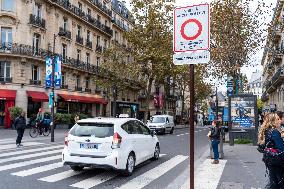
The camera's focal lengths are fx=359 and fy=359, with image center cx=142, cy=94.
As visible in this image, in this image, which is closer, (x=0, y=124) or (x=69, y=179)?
(x=69, y=179)

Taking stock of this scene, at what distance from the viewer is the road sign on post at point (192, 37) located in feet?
17.6

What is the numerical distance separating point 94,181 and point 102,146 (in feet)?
3.03

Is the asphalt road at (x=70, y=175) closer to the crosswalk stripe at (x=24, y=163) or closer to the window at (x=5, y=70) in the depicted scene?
the crosswalk stripe at (x=24, y=163)

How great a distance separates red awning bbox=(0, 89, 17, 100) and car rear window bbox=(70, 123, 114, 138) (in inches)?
958

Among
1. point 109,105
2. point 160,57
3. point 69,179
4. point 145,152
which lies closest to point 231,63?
point 145,152

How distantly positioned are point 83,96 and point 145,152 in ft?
107

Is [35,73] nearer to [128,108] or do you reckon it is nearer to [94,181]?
[128,108]

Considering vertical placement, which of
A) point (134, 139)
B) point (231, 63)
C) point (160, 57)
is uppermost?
point (160, 57)

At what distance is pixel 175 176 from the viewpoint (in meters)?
9.93

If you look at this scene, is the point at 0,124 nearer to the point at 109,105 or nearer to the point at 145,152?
the point at 109,105

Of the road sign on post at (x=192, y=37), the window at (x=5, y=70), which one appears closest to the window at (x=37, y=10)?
the window at (x=5, y=70)

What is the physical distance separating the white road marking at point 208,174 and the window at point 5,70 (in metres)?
26.1

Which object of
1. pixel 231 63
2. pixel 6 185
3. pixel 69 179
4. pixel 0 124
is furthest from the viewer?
pixel 0 124

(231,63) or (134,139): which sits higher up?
(231,63)
